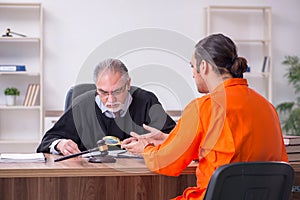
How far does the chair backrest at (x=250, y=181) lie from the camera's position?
1.71 metres

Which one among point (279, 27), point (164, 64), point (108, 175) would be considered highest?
point (279, 27)

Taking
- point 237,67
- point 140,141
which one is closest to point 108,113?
point 140,141

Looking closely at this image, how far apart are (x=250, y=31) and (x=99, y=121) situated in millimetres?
3455

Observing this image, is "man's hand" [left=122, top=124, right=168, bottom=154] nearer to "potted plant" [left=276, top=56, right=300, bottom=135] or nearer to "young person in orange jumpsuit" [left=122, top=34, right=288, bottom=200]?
"young person in orange jumpsuit" [left=122, top=34, right=288, bottom=200]

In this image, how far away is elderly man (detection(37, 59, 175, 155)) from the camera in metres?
2.84

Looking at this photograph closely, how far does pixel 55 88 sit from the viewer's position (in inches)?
223

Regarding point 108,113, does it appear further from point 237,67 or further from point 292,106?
point 292,106

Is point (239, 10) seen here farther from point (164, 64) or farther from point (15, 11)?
point (15, 11)

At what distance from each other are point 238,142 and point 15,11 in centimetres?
418

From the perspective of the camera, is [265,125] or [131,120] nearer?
[265,125]

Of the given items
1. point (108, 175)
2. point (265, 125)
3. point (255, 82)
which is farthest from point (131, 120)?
point (255, 82)

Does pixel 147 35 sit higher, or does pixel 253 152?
pixel 147 35

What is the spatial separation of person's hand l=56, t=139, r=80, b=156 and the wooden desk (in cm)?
16

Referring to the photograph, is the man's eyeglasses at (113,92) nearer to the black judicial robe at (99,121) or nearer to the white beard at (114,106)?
the white beard at (114,106)
